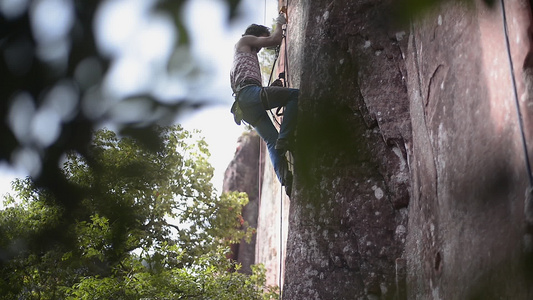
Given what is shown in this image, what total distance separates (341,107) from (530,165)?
33.4 inches

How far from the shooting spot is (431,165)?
2787mm

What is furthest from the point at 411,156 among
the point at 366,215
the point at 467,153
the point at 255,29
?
the point at 255,29

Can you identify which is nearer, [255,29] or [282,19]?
[255,29]

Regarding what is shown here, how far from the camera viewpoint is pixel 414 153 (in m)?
3.24

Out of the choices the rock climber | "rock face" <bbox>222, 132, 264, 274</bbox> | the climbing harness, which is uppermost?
"rock face" <bbox>222, 132, 264, 274</bbox>

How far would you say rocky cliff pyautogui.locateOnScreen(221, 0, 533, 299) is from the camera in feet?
3.47

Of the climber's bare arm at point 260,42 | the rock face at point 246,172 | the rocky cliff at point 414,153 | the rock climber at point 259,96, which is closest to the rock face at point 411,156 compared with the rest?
the rocky cliff at point 414,153

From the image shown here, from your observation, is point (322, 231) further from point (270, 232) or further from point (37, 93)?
point (270, 232)

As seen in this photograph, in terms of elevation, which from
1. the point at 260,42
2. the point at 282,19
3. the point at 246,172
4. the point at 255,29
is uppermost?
the point at 246,172

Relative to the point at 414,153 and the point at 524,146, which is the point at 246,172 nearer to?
the point at 414,153

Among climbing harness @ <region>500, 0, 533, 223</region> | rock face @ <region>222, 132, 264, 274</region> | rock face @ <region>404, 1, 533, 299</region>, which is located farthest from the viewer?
rock face @ <region>222, 132, 264, 274</region>

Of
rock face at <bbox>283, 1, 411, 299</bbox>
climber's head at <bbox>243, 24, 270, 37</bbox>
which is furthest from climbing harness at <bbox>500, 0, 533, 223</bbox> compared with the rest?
rock face at <bbox>283, 1, 411, 299</bbox>

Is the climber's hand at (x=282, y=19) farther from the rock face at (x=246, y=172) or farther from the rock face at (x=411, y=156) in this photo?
the rock face at (x=246, y=172)

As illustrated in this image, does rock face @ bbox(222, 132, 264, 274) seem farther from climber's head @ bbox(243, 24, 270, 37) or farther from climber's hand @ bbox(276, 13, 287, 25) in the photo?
climber's head @ bbox(243, 24, 270, 37)
